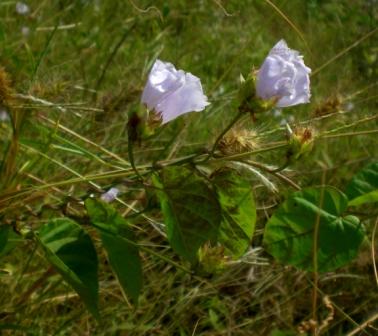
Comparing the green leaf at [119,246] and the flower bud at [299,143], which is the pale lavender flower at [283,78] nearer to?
the flower bud at [299,143]

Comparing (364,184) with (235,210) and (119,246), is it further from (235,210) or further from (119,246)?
(119,246)

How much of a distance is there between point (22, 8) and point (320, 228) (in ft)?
3.66

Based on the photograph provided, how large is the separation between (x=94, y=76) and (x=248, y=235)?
1.02 metres

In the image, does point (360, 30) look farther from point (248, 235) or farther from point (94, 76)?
point (248, 235)

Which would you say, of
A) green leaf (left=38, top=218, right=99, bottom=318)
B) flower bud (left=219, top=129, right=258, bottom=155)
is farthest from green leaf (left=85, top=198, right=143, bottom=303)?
flower bud (left=219, top=129, right=258, bottom=155)

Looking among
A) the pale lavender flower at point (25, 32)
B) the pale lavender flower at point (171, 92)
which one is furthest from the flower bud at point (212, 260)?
the pale lavender flower at point (25, 32)

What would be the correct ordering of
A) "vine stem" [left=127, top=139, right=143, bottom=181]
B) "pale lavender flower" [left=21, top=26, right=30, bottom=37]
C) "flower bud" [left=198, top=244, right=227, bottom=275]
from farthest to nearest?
"pale lavender flower" [left=21, top=26, right=30, bottom=37] < "flower bud" [left=198, top=244, right=227, bottom=275] < "vine stem" [left=127, top=139, right=143, bottom=181]

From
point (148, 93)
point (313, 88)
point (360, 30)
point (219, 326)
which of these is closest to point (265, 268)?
point (219, 326)

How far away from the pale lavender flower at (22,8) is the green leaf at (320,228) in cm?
103

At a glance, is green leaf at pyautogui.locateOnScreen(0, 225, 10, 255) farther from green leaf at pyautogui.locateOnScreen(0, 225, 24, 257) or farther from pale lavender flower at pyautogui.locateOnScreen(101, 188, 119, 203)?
pale lavender flower at pyautogui.locateOnScreen(101, 188, 119, 203)

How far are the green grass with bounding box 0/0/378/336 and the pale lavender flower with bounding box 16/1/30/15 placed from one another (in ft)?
0.11

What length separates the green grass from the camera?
2.66 ft

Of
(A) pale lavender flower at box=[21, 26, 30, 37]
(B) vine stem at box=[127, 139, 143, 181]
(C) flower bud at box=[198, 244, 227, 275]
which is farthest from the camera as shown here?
(A) pale lavender flower at box=[21, 26, 30, 37]

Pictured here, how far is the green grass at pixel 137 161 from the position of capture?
810mm
